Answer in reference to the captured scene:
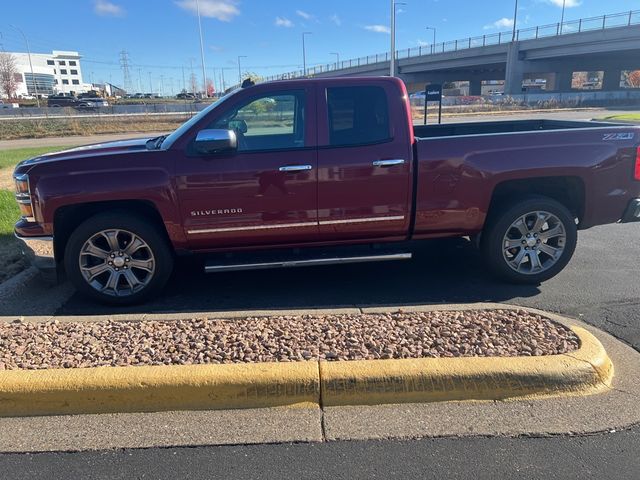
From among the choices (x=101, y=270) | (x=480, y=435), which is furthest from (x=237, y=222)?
(x=480, y=435)

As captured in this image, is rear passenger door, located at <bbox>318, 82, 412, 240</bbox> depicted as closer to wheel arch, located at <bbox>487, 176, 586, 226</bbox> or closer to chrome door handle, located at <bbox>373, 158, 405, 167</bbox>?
chrome door handle, located at <bbox>373, 158, 405, 167</bbox>

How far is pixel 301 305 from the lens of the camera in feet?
15.4

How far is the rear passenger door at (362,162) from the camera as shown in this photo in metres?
4.64

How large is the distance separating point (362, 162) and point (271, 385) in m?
2.28

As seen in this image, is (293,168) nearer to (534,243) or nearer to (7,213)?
(534,243)

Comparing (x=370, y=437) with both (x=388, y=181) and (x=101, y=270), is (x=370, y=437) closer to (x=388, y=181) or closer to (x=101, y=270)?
(x=388, y=181)

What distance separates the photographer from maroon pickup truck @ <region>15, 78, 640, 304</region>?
4.49 m

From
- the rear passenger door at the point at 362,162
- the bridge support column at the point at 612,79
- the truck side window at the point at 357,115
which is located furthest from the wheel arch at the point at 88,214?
the bridge support column at the point at 612,79

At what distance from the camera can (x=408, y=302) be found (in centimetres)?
471

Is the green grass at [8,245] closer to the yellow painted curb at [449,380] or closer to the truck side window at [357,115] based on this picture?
the truck side window at [357,115]

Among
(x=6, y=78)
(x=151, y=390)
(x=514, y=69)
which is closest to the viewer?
(x=151, y=390)

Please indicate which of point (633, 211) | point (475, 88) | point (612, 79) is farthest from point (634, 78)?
point (633, 211)

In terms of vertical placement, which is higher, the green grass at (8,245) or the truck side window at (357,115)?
the truck side window at (357,115)

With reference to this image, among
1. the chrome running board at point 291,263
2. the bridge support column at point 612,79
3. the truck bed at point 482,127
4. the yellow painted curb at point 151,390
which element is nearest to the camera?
the yellow painted curb at point 151,390
